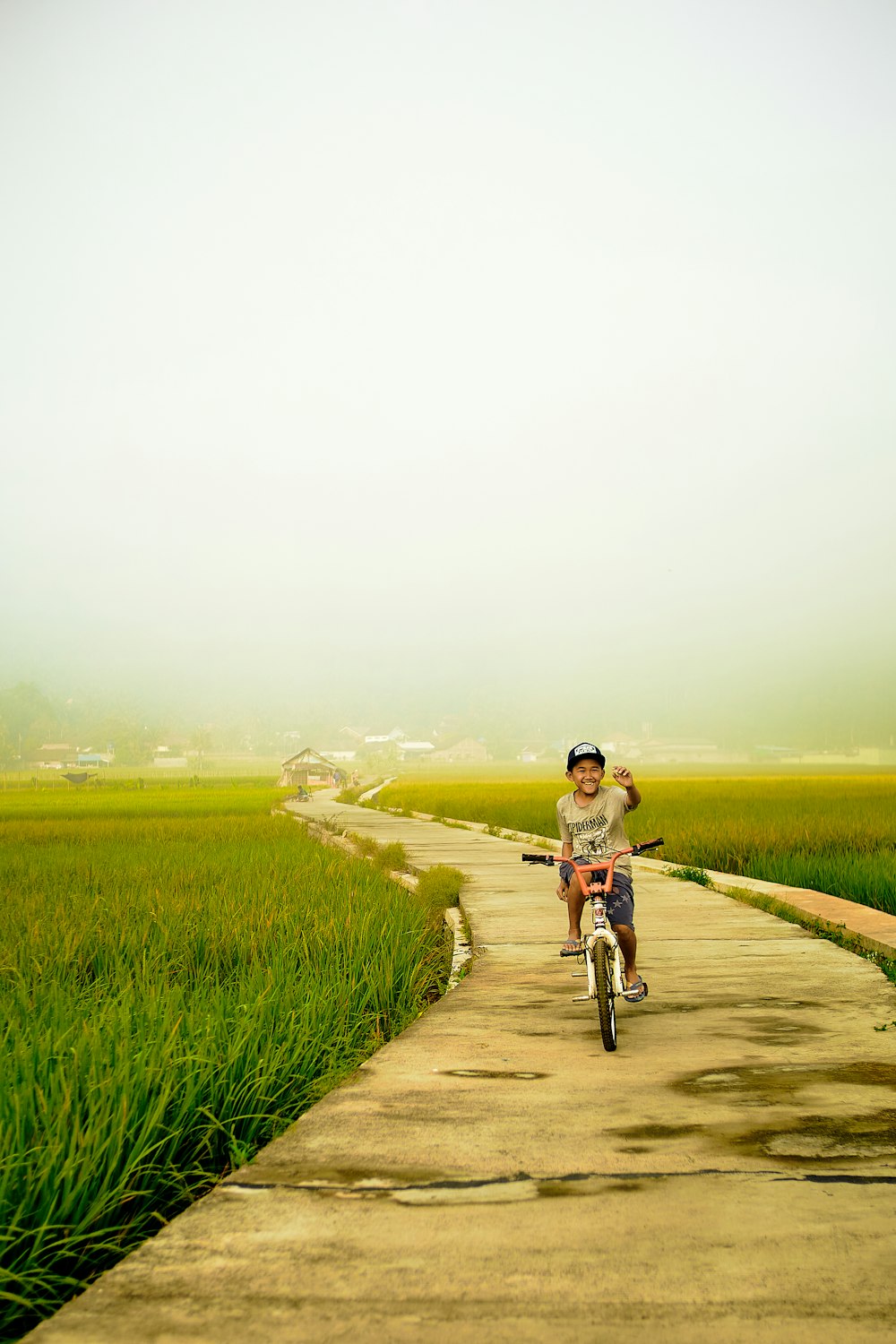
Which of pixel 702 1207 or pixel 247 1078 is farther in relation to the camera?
pixel 247 1078

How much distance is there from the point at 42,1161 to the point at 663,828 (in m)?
12.0

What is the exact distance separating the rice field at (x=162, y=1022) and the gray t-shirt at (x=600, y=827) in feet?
4.50

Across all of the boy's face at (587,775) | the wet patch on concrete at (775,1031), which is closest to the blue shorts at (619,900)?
the boy's face at (587,775)

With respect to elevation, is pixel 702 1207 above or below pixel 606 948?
below

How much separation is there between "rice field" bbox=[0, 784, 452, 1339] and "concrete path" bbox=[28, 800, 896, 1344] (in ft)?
0.90

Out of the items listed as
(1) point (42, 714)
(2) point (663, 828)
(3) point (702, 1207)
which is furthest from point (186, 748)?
(3) point (702, 1207)

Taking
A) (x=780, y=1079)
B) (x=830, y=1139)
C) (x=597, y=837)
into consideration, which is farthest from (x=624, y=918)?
(x=830, y=1139)

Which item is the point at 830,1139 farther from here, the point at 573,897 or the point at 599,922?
the point at 573,897

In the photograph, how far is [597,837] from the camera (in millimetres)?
4543

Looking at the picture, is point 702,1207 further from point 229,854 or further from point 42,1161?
point 229,854

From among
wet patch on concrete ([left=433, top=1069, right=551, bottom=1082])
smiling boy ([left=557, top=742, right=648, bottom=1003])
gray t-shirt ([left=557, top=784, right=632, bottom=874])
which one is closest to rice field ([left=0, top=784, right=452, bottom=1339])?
wet patch on concrete ([left=433, top=1069, right=551, bottom=1082])

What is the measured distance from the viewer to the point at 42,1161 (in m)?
2.44

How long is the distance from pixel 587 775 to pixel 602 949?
35.3 inches

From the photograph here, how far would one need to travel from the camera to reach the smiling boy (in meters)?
4.41
